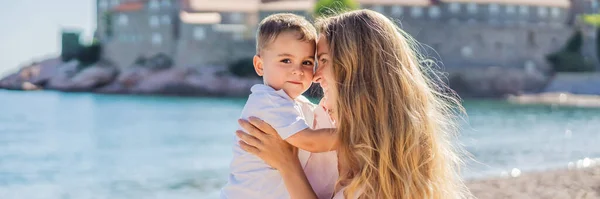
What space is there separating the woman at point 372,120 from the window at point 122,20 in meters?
44.4

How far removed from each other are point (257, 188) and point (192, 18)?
40472mm

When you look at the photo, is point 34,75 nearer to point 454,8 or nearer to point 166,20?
point 166,20

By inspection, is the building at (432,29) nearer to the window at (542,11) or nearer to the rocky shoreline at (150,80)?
the window at (542,11)

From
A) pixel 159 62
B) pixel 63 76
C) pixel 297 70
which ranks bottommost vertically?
pixel 63 76

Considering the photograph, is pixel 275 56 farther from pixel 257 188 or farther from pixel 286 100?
pixel 257 188

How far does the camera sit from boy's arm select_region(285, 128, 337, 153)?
8.30 ft

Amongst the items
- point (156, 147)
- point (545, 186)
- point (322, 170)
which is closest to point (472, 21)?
point (156, 147)

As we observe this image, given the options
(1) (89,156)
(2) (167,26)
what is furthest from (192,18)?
(1) (89,156)

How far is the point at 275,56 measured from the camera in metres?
2.64

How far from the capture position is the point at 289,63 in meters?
2.66

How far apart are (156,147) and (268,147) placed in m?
14.9

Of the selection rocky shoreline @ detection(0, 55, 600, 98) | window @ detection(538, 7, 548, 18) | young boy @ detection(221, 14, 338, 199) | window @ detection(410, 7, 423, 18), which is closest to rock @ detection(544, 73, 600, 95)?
rocky shoreline @ detection(0, 55, 600, 98)

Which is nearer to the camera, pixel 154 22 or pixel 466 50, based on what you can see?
pixel 466 50

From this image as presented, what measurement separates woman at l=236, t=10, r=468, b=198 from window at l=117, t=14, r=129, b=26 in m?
44.4
